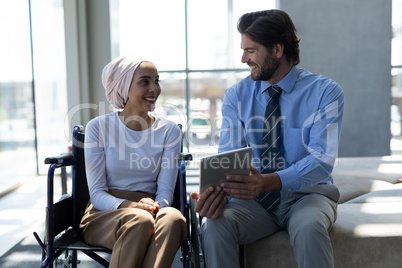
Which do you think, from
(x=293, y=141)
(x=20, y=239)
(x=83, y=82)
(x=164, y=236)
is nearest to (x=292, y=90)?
(x=293, y=141)

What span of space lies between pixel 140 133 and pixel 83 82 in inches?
159

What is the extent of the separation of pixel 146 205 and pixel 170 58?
14.5 ft

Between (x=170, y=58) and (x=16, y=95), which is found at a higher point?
(x=170, y=58)

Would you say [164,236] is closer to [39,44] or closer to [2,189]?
[2,189]

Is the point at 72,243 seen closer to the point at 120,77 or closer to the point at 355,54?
the point at 120,77

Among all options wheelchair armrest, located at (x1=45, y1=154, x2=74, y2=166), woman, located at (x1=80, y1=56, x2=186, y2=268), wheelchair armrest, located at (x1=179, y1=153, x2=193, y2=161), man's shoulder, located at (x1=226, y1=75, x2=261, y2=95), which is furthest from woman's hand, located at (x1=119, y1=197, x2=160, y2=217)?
man's shoulder, located at (x1=226, y1=75, x2=261, y2=95)

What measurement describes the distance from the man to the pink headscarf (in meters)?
0.49

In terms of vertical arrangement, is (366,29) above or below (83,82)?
above

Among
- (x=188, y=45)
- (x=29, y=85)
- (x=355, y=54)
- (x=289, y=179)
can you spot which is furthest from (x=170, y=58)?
(x=289, y=179)

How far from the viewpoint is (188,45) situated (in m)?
5.91

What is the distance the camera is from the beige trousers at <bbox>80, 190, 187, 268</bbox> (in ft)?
5.26

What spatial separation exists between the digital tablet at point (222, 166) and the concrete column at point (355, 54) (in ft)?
13.3

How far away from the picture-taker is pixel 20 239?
10.5 feet

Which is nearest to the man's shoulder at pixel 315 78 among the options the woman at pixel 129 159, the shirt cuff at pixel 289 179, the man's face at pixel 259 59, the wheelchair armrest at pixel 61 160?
the man's face at pixel 259 59
